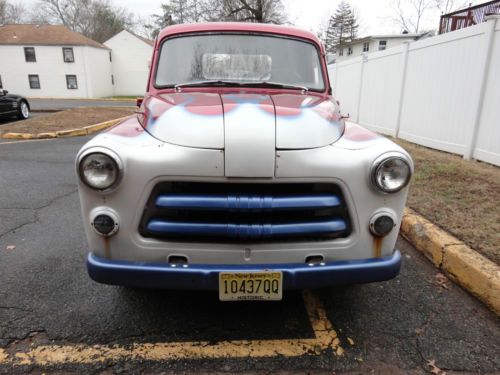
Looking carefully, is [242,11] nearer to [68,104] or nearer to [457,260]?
[68,104]

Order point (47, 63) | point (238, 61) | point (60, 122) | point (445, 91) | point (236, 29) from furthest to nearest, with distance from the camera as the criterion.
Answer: point (47, 63) → point (60, 122) → point (445, 91) → point (236, 29) → point (238, 61)

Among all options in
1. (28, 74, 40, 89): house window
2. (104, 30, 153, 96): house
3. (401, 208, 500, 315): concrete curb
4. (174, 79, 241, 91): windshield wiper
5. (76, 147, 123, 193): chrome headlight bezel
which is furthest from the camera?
(104, 30, 153, 96): house

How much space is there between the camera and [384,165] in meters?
2.18

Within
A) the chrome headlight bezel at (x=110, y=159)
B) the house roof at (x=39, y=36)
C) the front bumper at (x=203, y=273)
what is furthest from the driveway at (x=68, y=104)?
the front bumper at (x=203, y=273)

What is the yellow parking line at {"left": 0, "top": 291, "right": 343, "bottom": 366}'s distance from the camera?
87.4 inches

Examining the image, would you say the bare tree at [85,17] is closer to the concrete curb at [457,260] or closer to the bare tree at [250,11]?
the bare tree at [250,11]

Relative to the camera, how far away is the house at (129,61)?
3997cm

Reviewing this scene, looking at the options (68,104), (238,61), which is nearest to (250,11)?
(68,104)

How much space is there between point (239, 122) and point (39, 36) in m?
41.2

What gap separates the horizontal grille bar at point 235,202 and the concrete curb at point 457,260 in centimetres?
154

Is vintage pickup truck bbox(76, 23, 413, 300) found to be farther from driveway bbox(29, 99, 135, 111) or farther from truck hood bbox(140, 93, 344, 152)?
driveway bbox(29, 99, 135, 111)

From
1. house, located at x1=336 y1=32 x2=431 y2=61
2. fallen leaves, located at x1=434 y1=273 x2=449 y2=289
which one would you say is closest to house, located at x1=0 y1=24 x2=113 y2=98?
house, located at x1=336 y1=32 x2=431 y2=61

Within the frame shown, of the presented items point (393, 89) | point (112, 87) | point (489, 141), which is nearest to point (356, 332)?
point (489, 141)

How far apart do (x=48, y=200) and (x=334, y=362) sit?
4.31 meters
